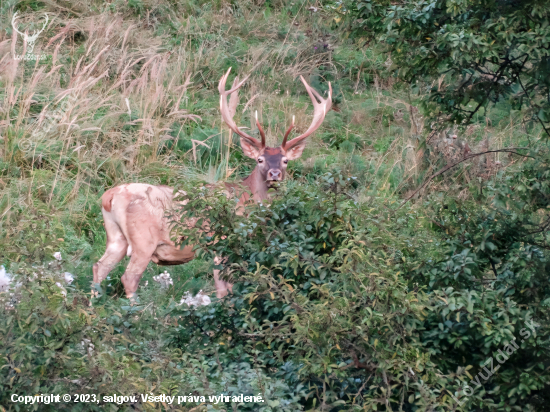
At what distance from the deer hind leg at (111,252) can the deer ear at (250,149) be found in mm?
1624

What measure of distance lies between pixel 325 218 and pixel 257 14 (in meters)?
9.28

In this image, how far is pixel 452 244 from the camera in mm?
4391

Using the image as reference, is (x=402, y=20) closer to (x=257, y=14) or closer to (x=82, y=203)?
(x=82, y=203)

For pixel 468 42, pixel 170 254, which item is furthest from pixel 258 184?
pixel 468 42

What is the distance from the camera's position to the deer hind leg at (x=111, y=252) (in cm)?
691

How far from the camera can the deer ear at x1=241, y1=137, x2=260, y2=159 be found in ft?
25.4

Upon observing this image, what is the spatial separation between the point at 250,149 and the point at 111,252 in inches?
72.1

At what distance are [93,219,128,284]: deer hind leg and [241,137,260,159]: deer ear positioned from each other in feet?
5.33

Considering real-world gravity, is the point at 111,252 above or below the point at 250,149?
below

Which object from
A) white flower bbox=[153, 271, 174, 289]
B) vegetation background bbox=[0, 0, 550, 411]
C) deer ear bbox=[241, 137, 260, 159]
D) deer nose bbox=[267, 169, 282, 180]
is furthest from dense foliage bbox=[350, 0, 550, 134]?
deer ear bbox=[241, 137, 260, 159]

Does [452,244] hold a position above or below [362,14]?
below

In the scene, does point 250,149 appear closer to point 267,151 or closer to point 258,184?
point 267,151

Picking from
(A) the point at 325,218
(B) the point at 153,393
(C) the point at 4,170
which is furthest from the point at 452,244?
(C) the point at 4,170

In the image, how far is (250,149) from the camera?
7.79 metres
